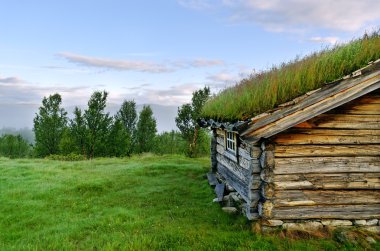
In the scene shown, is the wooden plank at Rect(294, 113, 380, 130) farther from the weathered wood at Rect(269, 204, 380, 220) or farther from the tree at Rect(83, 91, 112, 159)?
the tree at Rect(83, 91, 112, 159)

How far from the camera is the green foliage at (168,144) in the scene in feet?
164

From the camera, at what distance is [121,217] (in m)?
9.45

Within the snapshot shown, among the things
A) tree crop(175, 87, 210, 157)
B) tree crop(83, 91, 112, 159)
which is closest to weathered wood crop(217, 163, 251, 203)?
tree crop(175, 87, 210, 157)

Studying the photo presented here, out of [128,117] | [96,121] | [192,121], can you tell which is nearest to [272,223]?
[192,121]

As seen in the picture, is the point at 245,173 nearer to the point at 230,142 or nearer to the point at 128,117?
the point at 230,142

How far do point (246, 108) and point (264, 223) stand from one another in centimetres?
305

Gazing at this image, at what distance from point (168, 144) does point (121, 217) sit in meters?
48.9

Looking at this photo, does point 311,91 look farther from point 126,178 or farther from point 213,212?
point 126,178

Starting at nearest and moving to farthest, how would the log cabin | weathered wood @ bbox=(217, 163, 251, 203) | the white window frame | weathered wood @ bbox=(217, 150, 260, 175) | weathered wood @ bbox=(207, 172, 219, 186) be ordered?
the log cabin < weathered wood @ bbox=(217, 150, 260, 175) < weathered wood @ bbox=(217, 163, 251, 203) < the white window frame < weathered wood @ bbox=(207, 172, 219, 186)

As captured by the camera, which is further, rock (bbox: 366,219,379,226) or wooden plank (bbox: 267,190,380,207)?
rock (bbox: 366,219,379,226)

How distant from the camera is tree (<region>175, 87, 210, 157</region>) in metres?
30.2

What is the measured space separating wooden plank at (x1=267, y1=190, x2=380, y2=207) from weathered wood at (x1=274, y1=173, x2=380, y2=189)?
0.46 ft

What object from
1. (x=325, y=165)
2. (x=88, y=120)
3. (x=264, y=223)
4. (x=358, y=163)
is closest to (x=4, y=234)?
(x=264, y=223)

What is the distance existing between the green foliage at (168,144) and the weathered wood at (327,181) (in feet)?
128
